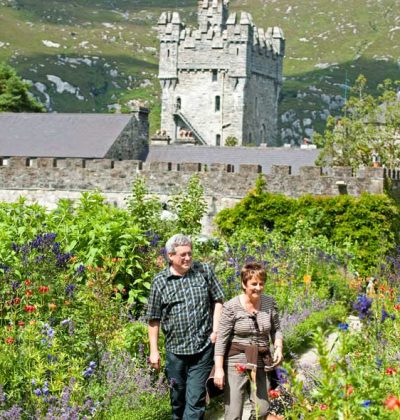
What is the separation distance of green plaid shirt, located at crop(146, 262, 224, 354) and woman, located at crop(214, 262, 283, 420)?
303 mm

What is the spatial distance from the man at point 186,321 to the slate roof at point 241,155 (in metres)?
33.2

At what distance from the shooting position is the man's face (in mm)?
8852

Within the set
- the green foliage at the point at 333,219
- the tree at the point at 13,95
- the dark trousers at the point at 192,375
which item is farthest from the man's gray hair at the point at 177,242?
the tree at the point at 13,95

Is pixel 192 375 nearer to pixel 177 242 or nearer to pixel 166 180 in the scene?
pixel 177 242

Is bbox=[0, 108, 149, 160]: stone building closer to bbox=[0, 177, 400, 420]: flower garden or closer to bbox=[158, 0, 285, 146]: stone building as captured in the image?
bbox=[0, 177, 400, 420]: flower garden

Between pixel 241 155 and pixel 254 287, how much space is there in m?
35.4

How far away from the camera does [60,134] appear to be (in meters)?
41.9

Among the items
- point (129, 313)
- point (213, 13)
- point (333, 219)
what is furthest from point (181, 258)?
point (213, 13)

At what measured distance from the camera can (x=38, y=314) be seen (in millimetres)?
10094

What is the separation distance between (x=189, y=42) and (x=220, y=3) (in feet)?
31.7

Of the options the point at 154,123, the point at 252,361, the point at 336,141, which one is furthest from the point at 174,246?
the point at 154,123

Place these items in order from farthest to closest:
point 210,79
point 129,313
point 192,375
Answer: point 210,79 → point 129,313 → point 192,375

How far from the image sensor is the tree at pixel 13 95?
62000mm

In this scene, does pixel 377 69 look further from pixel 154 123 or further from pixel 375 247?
pixel 375 247
